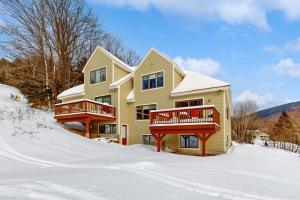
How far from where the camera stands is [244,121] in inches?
1650

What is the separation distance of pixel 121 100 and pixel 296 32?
13205 mm

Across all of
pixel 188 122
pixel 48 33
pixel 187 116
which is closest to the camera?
pixel 188 122

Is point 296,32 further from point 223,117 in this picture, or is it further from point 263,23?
point 223,117

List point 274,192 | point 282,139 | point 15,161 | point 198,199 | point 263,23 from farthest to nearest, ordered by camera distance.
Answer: point 282,139 < point 263,23 < point 15,161 < point 274,192 < point 198,199

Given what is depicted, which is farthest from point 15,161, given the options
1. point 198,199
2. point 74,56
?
point 74,56

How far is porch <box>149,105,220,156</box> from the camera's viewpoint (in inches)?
591

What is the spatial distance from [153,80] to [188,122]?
5.60m

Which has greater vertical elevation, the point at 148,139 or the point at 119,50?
the point at 119,50

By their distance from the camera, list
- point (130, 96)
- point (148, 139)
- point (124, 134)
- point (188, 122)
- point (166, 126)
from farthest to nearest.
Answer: point (130, 96) → point (124, 134) → point (148, 139) → point (166, 126) → point (188, 122)

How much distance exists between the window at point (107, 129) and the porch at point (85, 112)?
2.71 ft

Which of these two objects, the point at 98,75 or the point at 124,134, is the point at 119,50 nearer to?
the point at 98,75

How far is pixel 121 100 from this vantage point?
20859 mm

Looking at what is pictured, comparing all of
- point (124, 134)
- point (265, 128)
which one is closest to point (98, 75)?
point (124, 134)

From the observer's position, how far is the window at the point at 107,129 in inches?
819
